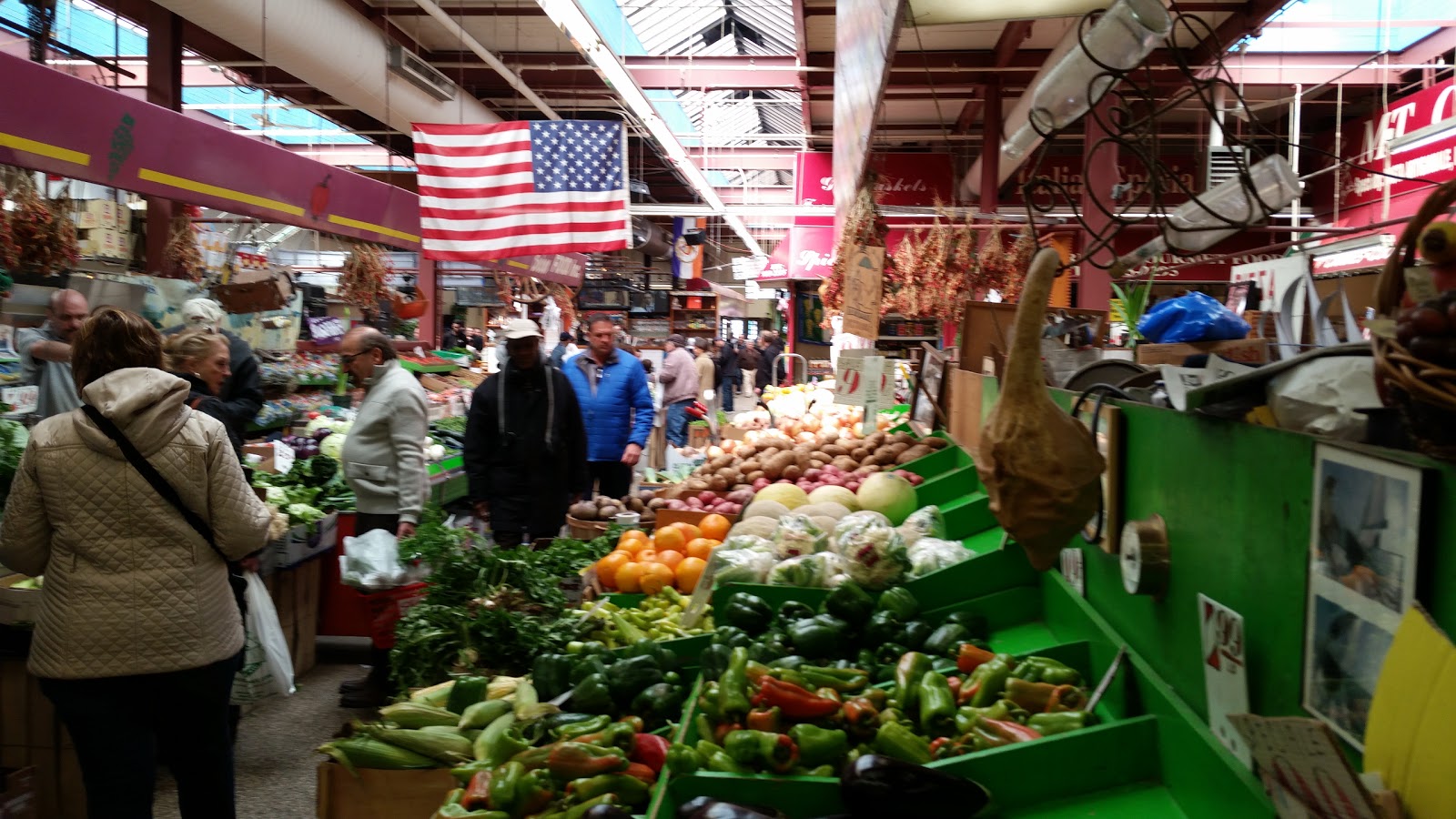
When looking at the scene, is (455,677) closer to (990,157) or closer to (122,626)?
(122,626)

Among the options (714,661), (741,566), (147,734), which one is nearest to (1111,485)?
(714,661)

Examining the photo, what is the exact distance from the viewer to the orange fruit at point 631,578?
397cm

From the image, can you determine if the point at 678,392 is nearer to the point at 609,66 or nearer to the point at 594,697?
the point at 609,66

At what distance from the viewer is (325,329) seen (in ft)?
35.1

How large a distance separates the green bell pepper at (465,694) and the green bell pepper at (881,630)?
957 mm

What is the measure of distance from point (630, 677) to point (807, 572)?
2.99ft

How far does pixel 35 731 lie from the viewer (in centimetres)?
389

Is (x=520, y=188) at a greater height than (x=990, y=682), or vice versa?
(x=520, y=188)

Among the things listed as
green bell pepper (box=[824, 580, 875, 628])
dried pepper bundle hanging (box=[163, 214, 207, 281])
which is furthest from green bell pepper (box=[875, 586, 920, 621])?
dried pepper bundle hanging (box=[163, 214, 207, 281])

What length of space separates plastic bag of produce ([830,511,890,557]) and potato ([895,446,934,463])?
164 cm

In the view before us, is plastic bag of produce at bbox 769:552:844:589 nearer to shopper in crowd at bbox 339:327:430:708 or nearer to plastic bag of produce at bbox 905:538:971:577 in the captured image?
plastic bag of produce at bbox 905:538:971:577

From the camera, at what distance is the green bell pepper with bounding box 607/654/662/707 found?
2836mm

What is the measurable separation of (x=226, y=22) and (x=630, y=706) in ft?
18.6

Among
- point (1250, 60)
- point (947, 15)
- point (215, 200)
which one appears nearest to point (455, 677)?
point (947, 15)
